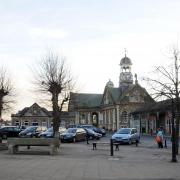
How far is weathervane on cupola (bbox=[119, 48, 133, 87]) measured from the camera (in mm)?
106250

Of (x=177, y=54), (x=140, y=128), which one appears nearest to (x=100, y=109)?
(x=140, y=128)

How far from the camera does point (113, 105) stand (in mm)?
103312

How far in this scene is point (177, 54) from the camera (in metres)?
29.8

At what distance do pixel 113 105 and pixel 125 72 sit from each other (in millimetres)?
9921

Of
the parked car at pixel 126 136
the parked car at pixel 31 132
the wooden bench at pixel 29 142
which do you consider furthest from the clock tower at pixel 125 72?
the wooden bench at pixel 29 142

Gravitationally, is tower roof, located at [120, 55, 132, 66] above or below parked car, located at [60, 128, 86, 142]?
above

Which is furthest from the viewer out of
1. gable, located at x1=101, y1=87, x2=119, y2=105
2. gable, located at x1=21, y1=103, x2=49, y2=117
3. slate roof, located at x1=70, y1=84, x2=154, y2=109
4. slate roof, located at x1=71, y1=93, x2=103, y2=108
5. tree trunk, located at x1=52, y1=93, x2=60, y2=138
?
gable, located at x1=21, y1=103, x2=49, y2=117

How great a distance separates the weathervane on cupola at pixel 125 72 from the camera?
106m

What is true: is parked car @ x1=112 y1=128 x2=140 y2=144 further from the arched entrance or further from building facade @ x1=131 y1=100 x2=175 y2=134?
the arched entrance

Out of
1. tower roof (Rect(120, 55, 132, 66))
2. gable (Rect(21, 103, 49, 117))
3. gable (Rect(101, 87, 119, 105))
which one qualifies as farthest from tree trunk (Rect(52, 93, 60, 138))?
gable (Rect(21, 103, 49, 117))

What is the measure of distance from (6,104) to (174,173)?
3416 cm

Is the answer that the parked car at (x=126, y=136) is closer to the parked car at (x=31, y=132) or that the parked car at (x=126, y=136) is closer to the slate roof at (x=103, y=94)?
the parked car at (x=31, y=132)

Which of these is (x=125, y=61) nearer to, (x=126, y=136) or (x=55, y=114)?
(x=126, y=136)

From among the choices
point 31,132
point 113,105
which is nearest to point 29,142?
point 31,132
